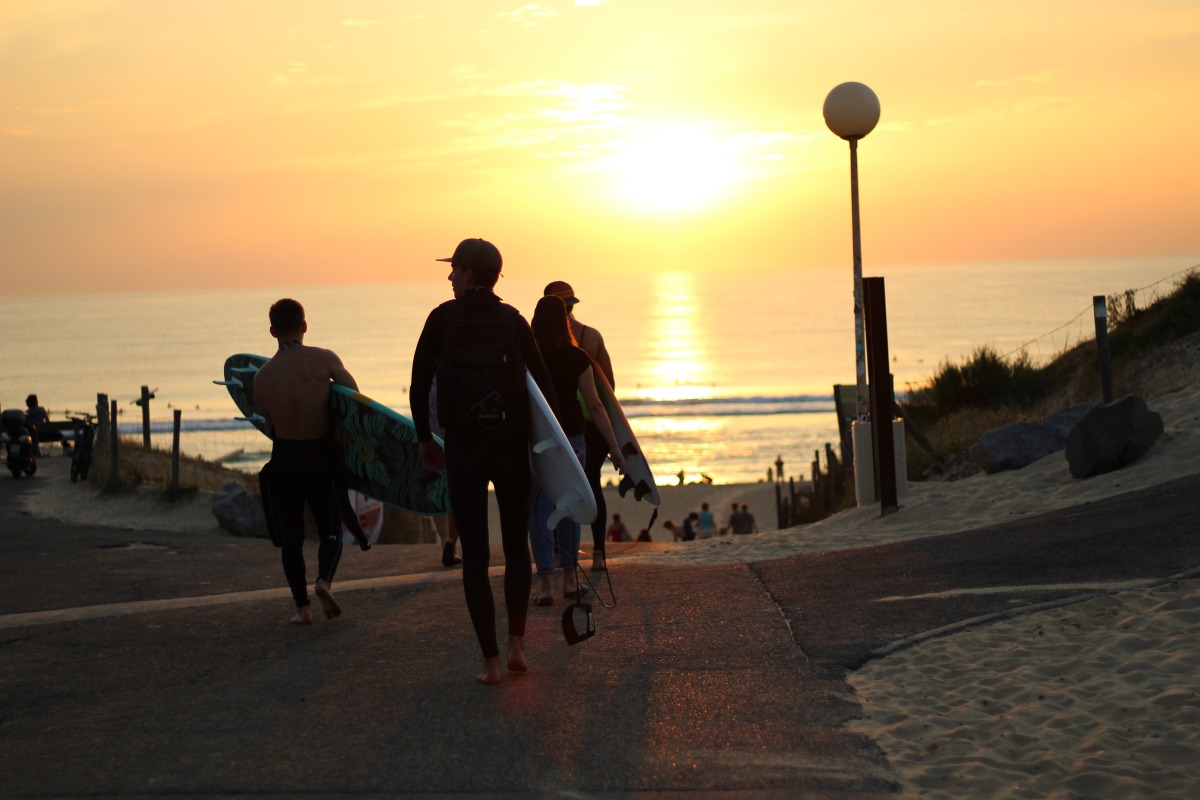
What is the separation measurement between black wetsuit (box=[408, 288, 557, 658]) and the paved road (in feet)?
1.37

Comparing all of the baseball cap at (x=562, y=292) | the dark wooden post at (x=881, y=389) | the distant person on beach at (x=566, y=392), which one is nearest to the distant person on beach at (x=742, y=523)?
the dark wooden post at (x=881, y=389)

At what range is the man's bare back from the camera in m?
7.21

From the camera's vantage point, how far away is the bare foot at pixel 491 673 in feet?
18.8

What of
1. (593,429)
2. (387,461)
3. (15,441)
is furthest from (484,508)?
(15,441)

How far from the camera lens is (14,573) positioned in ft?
33.5

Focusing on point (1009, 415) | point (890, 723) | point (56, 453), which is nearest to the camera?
point (890, 723)

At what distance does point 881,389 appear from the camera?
11.5m

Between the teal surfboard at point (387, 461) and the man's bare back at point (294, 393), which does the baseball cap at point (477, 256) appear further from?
the teal surfboard at point (387, 461)

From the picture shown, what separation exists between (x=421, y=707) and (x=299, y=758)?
0.74m

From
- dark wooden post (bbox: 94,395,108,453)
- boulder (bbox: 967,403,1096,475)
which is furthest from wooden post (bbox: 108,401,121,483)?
boulder (bbox: 967,403,1096,475)

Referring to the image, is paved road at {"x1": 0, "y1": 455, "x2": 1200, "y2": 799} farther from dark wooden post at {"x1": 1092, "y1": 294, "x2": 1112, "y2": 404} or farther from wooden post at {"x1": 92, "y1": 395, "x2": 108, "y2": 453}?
wooden post at {"x1": 92, "y1": 395, "x2": 108, "y2": 453}

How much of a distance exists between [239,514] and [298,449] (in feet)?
31.7

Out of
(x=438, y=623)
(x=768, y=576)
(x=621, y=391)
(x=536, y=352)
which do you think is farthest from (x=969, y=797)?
(x=621, y=391)

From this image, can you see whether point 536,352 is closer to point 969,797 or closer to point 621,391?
point 969,797
